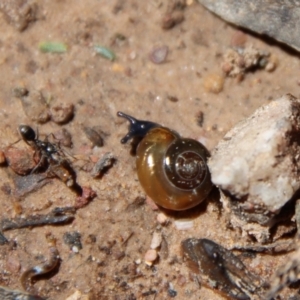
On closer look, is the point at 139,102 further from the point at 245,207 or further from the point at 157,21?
the point at 245,207

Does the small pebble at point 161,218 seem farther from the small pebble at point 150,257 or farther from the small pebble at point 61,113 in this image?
the small pebble at point 61,113

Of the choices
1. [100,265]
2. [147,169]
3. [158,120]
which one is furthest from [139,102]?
[100,265]

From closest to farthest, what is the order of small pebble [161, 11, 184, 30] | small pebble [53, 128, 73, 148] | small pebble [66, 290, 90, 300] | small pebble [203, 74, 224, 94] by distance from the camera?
small pebble [66, 290, 90, 300] < small pebble [53, 128, 73, 148] < small pebble [203, 74, 224, 94] < small pebble [161, 11, 184, 30]

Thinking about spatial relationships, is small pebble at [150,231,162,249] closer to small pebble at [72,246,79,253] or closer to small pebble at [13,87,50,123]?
small pebble at [72,246,79,253]

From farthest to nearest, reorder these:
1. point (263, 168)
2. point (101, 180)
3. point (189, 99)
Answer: point (189, 99), point (101, 180), point (263, 168)

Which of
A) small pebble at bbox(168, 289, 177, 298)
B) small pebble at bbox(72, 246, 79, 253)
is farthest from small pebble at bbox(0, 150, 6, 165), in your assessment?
small pebble at bbox(168, 289, 177, 298)
